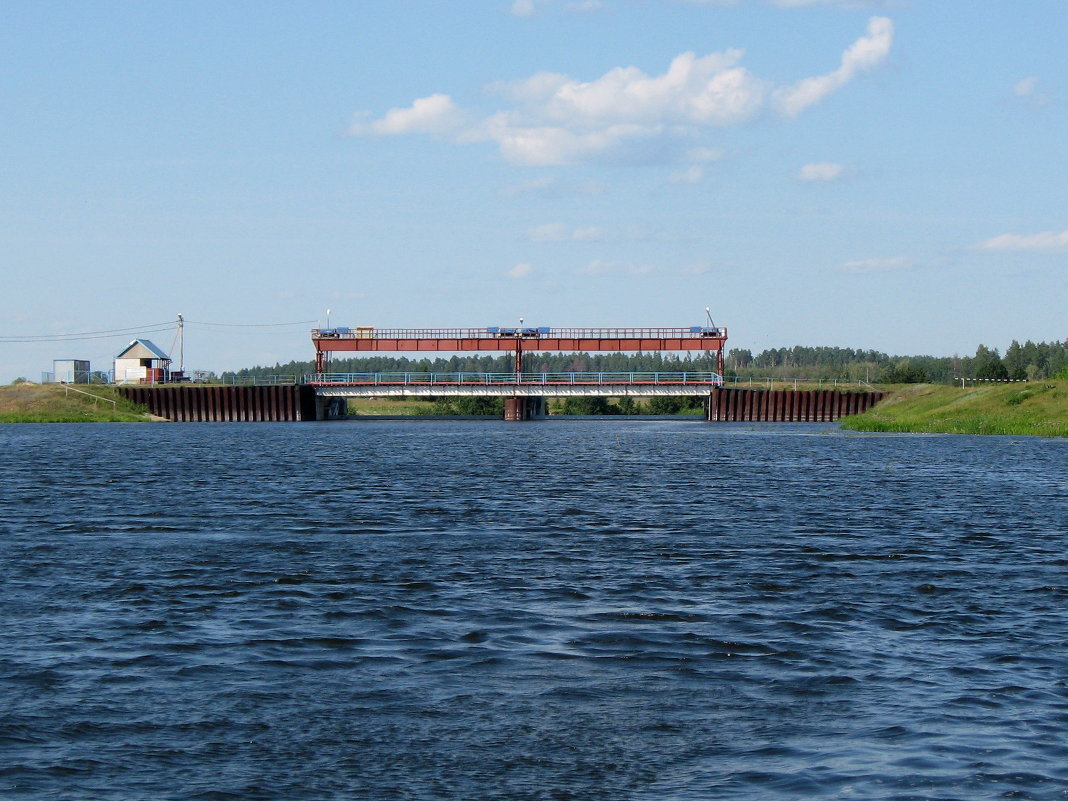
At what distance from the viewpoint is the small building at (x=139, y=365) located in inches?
5482

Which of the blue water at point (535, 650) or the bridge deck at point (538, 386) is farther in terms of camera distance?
the bridge deck at point (538, 386)

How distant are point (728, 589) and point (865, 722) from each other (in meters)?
7.75

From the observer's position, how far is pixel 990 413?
82375 mm

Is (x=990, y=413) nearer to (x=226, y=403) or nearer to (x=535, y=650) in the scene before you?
(x=535, y=650)

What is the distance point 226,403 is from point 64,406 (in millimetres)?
16303

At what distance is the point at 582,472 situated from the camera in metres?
50.0

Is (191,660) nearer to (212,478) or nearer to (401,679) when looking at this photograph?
(401,679)

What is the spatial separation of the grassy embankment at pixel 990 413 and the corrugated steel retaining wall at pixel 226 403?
5871 cm

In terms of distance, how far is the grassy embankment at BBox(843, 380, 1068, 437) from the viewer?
76.6m

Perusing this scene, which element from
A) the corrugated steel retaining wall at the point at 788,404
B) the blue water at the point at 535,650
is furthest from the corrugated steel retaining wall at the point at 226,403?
the blue water at the point at 535,650

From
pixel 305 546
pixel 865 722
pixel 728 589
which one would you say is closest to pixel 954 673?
pixel 865 722

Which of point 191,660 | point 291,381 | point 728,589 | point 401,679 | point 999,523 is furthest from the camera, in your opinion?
point 291,381

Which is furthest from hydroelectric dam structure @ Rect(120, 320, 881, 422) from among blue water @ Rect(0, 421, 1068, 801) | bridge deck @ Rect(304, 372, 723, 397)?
blue water @ Rect(0, 421, 1068, 801)

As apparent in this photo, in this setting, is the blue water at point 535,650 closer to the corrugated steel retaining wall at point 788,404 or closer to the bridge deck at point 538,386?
the bridge deck at point 538,386
